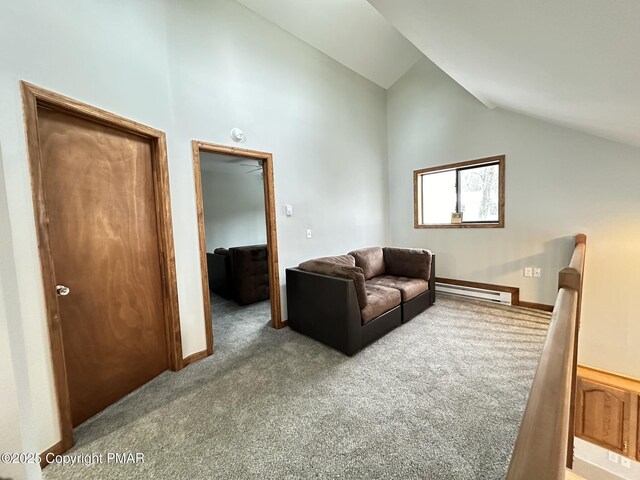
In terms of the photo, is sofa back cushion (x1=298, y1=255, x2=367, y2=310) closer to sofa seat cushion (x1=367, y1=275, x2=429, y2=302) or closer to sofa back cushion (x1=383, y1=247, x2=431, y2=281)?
sofa seat cushion (x1=367, y1=275, x2=429, y2=302)

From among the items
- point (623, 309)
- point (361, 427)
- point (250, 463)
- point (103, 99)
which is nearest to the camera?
point (250, 463)

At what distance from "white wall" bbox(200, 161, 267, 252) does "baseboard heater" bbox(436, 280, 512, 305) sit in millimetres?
3636

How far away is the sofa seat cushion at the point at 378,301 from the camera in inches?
102

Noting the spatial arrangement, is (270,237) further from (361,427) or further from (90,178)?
(361,427)

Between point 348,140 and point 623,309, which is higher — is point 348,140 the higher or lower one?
the higher one

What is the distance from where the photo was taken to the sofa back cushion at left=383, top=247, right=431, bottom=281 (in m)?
3.59

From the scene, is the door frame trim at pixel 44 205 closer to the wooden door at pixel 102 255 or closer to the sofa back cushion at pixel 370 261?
the wooden door at pixel 102 255

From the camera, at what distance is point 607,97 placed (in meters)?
1.71

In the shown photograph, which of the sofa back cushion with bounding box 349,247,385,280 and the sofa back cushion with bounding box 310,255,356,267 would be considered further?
the sofa back cushion with bounding box 349,247,385,280

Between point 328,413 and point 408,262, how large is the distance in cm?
246

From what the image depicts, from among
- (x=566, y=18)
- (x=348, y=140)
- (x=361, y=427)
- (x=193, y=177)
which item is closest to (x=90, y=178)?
(x=193, y=177)

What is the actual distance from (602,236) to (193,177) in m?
4.35

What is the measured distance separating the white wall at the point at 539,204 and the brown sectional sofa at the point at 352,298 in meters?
1.00

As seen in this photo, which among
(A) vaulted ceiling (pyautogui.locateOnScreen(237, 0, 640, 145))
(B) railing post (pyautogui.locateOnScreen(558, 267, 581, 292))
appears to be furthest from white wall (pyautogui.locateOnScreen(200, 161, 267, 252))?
(B) railing post (pyautogui.locateOnScreen(558, 267, 581, 292))
